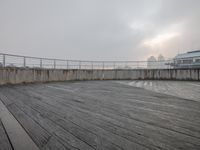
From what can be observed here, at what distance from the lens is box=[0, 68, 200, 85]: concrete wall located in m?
7.88

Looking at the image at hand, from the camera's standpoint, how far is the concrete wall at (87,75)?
7.88 meters

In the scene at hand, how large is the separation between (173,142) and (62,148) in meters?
1.25

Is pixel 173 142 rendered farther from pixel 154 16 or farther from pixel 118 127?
pixel 154 16

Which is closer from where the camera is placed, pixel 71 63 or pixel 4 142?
pixel 4 142

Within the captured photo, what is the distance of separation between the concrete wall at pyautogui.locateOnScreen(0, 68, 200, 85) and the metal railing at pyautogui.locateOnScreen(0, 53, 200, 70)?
2.10ft

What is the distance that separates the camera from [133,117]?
208 centimetres

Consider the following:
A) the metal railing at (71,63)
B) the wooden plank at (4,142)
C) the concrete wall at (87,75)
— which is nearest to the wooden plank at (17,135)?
the wooden plank at (4,142)

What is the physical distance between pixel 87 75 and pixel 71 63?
85.1 inches

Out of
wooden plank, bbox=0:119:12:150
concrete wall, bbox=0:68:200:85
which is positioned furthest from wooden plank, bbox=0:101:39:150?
concrete wall, bbox=0:68:200:85

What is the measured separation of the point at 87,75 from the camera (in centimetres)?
1202

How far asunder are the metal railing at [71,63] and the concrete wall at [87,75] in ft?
2.10

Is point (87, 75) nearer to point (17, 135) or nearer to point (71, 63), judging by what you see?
point (71, 63)

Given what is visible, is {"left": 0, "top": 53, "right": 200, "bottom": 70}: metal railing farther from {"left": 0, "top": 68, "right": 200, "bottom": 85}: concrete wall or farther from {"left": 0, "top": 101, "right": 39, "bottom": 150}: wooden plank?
{"left": 0, "top": 101, "right": 39, "bottom": 150}: wooden plank

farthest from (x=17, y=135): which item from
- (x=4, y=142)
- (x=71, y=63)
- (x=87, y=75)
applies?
(x=71, y=63)
